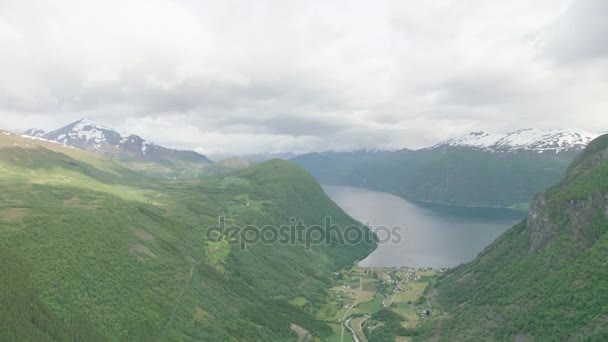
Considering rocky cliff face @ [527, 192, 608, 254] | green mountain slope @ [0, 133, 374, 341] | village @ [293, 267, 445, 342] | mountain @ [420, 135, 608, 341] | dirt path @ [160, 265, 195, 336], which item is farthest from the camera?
village @ [293, 267, 445, 342]

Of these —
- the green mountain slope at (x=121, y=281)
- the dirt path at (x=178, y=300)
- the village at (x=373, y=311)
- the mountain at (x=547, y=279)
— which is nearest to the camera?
the green mountain slope at (x=121, y=281)

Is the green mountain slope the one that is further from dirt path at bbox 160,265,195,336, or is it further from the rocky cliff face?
the rocky cliff face

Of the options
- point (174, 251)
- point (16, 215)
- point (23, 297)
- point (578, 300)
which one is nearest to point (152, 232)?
point (174, 251)

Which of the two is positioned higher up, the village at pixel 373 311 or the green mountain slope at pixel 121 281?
the green mountain slope at pixel 121 281

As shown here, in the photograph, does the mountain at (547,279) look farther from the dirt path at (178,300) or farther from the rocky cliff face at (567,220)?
the dirt path at (178,300)

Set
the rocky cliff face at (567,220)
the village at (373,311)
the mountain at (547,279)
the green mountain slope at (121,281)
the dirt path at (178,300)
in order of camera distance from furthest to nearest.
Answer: the village at (373,311), the rocky cliff face at (567,220), the dirt path at (178,300), the mountain at (547,279), the green mountain slope at (121,281)

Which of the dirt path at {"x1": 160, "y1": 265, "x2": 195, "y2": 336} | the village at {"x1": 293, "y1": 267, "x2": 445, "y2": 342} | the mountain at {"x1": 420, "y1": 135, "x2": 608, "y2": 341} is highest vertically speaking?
the mountain at {"x1": 420, "y1": 135, "x2": 608, "y2": 341}

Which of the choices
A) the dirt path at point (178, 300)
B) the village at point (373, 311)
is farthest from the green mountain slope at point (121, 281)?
the village at point (373, 311)

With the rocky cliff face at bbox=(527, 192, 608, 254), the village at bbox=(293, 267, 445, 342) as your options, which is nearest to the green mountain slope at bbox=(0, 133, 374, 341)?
the village at bbox=(293, 267, 445, 342)
